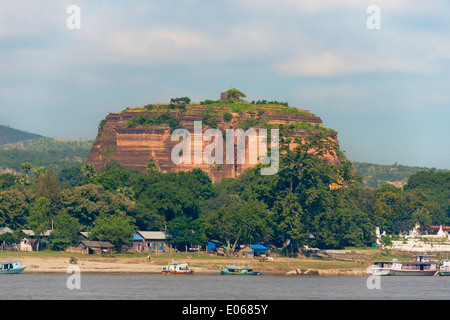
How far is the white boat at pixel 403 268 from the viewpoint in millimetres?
103312

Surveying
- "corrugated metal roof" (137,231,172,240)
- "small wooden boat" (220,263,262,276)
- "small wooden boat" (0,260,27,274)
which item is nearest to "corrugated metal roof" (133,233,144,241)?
"corrugated metal roof" (137,231,172,240)

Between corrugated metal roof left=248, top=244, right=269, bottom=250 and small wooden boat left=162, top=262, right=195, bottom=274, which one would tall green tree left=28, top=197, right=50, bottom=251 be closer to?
small wooden boat left=162, top=262, right=195, bottom=274

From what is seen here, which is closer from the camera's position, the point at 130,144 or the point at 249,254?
the point at 249,254

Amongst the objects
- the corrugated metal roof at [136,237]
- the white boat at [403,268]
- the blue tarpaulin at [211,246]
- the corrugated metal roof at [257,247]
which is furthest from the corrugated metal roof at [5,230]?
the white boat at [403,268]

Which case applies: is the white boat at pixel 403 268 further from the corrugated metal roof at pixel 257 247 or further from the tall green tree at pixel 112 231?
the tall green tree at pixel 112 231

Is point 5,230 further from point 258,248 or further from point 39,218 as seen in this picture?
point 258,248

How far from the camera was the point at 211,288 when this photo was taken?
77812mm

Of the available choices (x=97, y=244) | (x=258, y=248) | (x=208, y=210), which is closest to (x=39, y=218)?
(x=97, y=244)

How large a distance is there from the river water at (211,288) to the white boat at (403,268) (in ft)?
21.9

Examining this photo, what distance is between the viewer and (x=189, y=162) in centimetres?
19612

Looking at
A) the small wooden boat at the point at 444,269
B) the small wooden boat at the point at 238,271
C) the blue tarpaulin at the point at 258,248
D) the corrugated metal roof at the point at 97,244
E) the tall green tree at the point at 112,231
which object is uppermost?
the tall green tree at the point at 112,231
